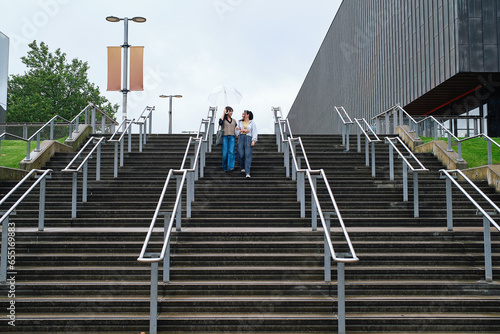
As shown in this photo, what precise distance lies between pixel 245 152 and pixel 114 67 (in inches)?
269

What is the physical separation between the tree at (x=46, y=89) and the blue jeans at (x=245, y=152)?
30.0 m

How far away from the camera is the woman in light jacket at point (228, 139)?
10.6m

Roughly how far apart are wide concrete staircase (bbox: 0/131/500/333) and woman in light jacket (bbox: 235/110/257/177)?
1.41 metres

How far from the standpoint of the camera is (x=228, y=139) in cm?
1056

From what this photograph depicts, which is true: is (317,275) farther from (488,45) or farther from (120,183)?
(488,45)

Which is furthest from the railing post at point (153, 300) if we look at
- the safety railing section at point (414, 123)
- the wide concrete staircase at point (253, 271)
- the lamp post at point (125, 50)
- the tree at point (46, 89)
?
the tree at point (46, 89)

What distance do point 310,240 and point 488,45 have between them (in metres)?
15.5

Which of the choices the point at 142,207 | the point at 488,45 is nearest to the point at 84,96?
the point at 488,45

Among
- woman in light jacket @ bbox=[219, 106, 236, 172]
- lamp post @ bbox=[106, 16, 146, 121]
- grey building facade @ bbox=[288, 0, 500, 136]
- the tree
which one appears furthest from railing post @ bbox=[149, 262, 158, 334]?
the tree

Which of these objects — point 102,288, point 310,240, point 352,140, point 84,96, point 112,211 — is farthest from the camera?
point 84,96

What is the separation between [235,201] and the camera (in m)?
8.74

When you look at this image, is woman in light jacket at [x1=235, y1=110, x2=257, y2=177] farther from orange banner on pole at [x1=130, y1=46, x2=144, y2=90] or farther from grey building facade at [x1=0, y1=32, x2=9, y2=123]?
grey building facade at [x1=0, y1=32, x2=9, y2=123]

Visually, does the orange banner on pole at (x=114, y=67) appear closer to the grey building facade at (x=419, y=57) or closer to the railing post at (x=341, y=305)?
the railing post at (x=341, y=305)

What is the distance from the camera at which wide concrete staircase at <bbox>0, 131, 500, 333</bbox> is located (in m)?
5.18
